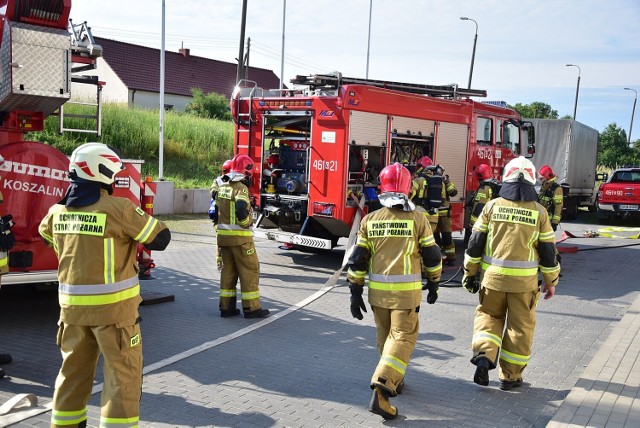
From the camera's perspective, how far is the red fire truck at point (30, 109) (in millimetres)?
5883

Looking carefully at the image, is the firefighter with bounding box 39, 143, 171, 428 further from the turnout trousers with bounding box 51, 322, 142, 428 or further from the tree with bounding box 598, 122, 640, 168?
the tree with bounding box 598, 122, 640, 168

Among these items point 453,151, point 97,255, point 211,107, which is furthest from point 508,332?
point 211,107

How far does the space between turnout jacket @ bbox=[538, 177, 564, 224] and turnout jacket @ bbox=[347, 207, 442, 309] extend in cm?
622

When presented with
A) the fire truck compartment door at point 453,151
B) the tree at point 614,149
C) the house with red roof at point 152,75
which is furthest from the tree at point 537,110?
the fire truck compartment door at point 453,151

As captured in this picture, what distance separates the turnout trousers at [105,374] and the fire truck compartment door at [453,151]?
28.3ft

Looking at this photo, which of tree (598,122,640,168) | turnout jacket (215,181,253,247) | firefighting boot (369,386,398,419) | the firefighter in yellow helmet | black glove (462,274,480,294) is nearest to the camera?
firefighting boot (369,386,398,419)

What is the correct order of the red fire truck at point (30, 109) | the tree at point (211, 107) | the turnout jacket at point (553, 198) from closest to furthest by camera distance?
the red fire truck at point (30, 109), the turnout jacket at point (553, 198), the tree at point (211, 107)

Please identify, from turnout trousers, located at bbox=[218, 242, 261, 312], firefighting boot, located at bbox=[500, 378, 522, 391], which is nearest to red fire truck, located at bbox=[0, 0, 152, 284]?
turnout trousers, located at bbox=[218, 242, 261, 312]

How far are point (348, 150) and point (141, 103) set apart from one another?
31.8m

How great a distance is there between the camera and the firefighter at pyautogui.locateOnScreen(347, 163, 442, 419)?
464 centimetres

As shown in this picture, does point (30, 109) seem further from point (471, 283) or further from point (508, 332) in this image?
point (508, 332)

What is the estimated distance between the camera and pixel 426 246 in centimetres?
471

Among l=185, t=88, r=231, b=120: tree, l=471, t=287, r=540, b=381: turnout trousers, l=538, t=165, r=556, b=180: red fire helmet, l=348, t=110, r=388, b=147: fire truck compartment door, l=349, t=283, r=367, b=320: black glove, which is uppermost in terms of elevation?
l=185, t=88, r=231, b=120: tree

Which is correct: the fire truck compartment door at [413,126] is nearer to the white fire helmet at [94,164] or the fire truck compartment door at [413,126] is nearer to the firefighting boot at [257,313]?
the firefighting boot at [257,313]
